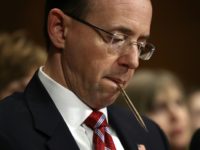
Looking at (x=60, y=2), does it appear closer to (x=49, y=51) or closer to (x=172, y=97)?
(x=49, y=51)

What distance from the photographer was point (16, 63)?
242 centimetres

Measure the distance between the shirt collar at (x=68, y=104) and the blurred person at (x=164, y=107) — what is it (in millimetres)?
1011

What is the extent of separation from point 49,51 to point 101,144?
295 millimetres

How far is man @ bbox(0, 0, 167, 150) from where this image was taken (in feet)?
4.97

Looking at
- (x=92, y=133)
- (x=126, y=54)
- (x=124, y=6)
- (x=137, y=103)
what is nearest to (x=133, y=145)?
(x=92, y=133)

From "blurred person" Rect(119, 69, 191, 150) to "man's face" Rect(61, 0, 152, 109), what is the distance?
40.5 inches

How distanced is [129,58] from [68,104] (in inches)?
8.1

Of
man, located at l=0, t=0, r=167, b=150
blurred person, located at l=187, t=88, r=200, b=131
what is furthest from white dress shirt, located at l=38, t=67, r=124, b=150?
blurred person, located at l=187, t=88, r=200, b=131

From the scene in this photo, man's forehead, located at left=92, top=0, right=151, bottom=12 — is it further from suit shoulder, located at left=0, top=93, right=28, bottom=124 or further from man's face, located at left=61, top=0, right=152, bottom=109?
suit shoulder, located at left=0, top=93, right=28, bottom=124

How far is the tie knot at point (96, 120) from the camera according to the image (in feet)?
5.19

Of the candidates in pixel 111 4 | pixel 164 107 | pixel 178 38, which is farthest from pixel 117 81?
pixel 178 38

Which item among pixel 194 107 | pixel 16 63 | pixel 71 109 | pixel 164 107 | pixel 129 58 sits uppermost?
pixel 129 58

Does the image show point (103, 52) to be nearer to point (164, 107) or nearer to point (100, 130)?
point (100, 130)

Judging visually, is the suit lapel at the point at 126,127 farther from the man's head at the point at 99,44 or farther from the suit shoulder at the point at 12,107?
the suit shoulder at the point at 12,107
